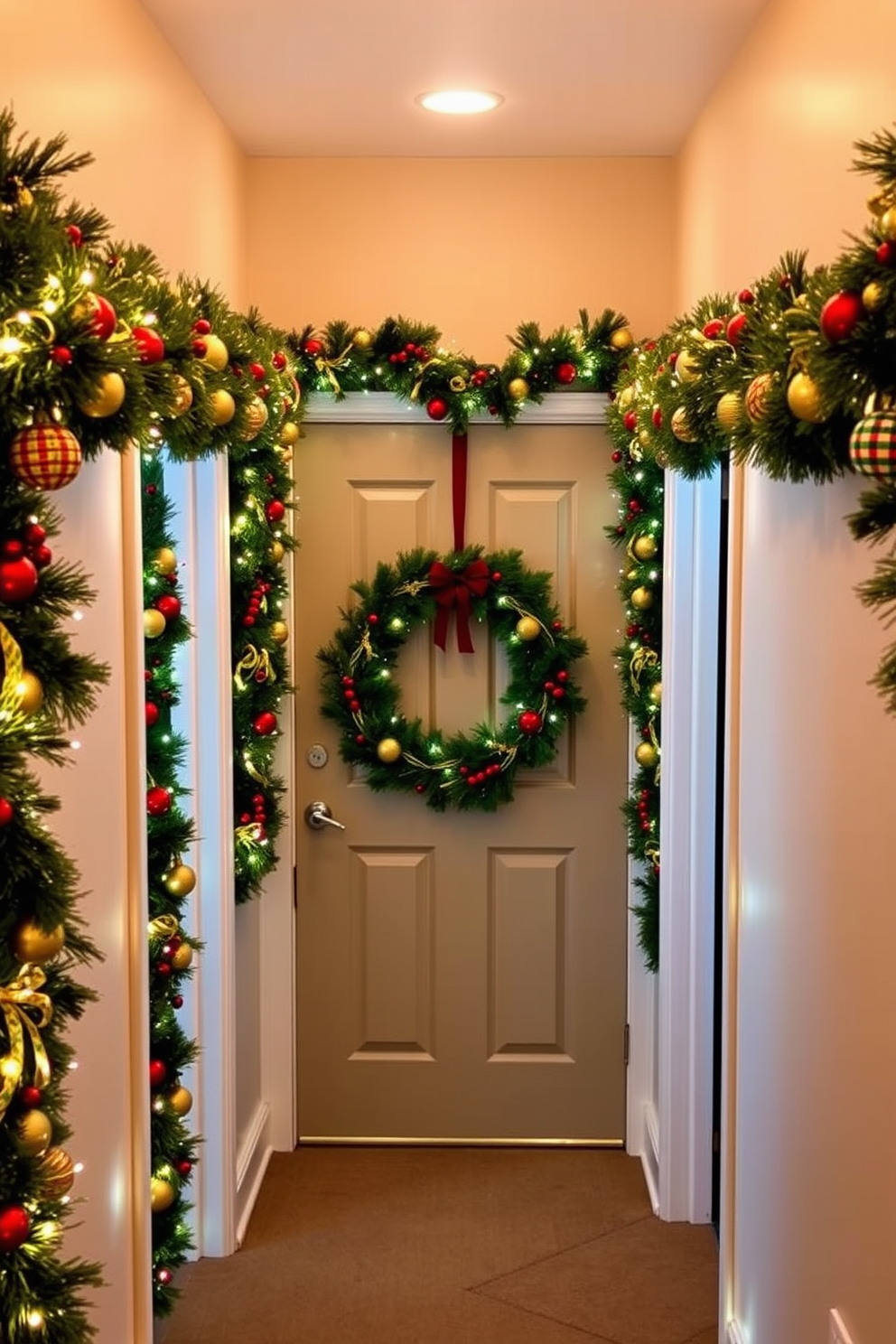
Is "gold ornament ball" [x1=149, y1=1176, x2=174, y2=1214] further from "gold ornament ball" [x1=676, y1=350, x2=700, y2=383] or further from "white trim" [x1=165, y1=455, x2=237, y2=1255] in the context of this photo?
"gold ornament ball" [x1=676, y1=350, x2=700, y2=383]

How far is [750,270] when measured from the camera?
2.79m

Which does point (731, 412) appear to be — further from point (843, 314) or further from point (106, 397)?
point (106, 397)

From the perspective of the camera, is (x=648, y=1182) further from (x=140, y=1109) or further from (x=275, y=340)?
(x=275, y=340)

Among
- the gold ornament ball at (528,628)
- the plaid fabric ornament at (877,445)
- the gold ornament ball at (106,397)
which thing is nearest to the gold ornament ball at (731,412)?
the plaid fabric ornament at (877,445)

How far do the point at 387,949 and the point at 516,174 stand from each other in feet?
6.85

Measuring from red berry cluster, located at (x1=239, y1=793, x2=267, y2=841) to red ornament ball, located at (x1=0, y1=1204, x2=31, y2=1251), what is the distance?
2.08 meters

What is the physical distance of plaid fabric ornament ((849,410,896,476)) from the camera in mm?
1329

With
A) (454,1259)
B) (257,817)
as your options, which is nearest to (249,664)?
(257,817)

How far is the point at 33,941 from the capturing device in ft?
4.72

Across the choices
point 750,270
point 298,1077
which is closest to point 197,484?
point 750,270

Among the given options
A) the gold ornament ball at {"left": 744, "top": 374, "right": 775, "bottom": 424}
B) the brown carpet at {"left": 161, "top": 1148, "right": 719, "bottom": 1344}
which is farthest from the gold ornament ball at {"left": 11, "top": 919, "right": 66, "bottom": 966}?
the brown carpet at {"left": 161, "top": 1148, "right": 719, "bottom": 1344}

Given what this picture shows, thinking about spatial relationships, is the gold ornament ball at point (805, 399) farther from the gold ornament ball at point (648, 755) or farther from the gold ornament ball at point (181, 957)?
the gold ornament ball at point (648, 755)

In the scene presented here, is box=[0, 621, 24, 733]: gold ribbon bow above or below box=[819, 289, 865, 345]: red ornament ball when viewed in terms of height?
below

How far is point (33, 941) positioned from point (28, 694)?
0.79 ft
